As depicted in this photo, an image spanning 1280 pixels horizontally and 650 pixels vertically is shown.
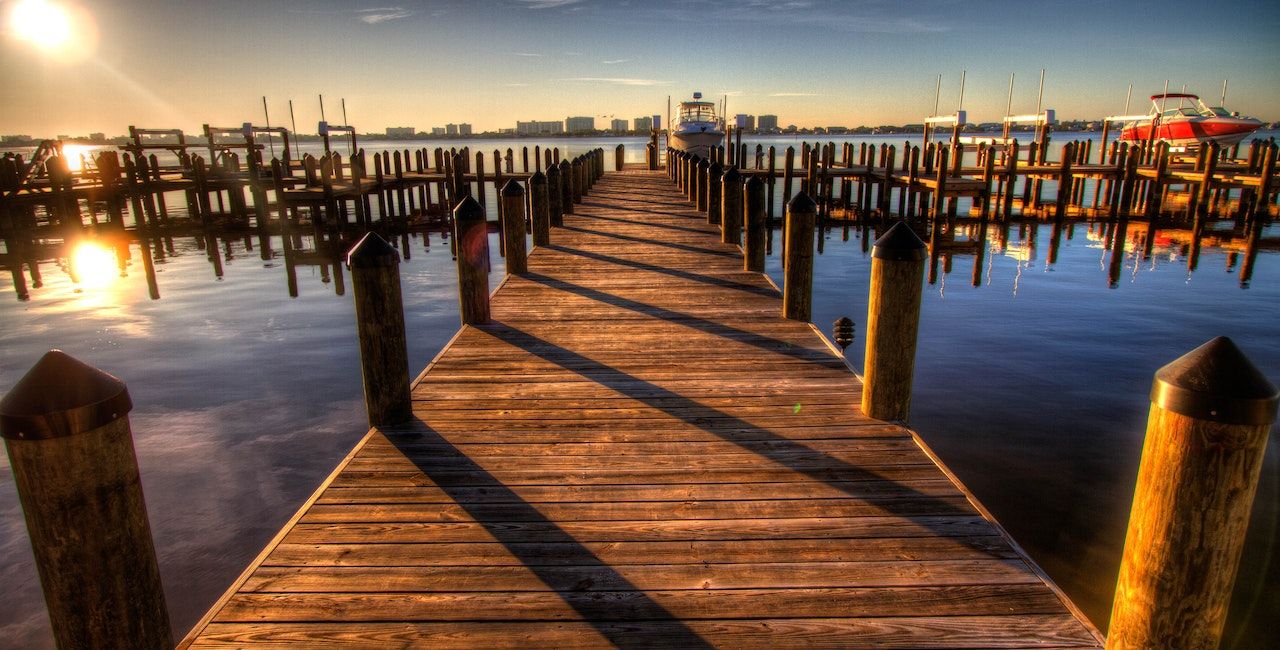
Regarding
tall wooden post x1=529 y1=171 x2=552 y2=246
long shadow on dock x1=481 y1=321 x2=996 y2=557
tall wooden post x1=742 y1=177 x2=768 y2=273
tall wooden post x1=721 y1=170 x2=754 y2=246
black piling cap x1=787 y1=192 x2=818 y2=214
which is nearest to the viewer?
long shadow on dock x1=481 y1=321 x2=996 y2=557

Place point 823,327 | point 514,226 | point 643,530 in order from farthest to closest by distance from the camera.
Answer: point 823,327, point 514,226, point 643,530

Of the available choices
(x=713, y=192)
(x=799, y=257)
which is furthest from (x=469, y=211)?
(x=713, y=192)

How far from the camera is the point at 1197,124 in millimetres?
35094

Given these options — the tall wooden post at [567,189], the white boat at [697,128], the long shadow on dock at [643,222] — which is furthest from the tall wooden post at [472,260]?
the white boat at [697,128]

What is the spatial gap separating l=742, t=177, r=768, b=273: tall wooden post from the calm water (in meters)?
2.85

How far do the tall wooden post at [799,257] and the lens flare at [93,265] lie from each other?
55.6 ft

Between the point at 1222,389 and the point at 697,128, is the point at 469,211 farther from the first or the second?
the point at 697,128

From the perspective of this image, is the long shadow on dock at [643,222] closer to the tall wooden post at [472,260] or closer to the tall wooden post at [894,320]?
the tall wooden post at [472,260]

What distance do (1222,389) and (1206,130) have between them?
145 feet

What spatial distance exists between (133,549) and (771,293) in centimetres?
636

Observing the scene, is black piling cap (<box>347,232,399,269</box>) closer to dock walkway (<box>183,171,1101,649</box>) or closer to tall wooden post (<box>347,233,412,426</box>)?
tall wooden post (<box>347,233,412,426</box>)

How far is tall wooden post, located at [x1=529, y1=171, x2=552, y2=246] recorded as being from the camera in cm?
1058

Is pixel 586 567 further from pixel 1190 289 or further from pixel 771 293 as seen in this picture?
pixel 1190 289

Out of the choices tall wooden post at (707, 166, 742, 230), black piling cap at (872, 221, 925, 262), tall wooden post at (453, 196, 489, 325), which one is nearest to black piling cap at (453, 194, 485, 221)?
tall wooden post at (453, 196, 489, 325)
